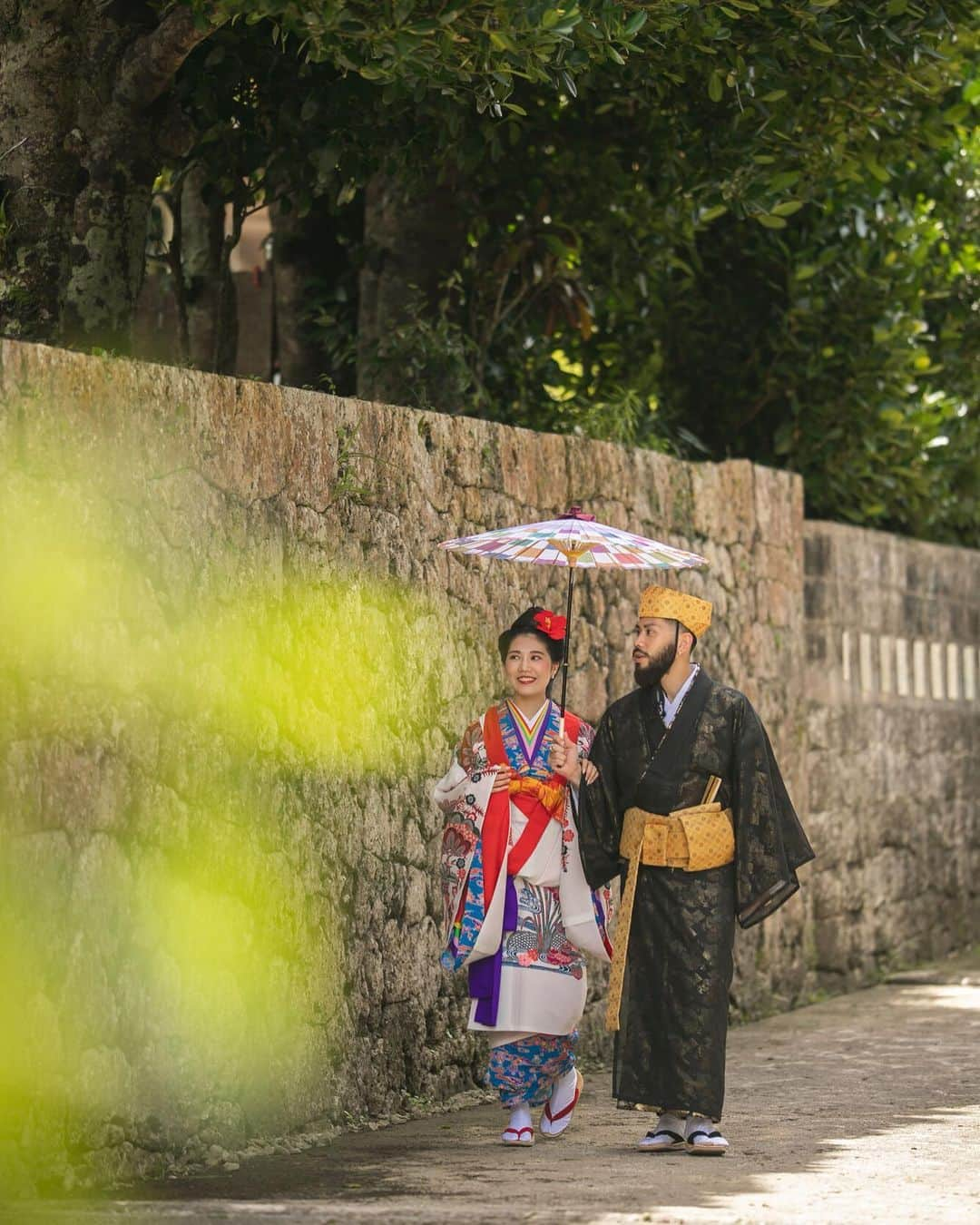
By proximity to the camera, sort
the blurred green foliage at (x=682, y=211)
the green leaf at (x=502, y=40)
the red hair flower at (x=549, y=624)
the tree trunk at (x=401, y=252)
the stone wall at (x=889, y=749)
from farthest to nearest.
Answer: the stone wall at (x=889, y=749), the tree trunk at (x=401, y=252), the blurred green foliage at (x=682, y=211), the green leaf at (x=502, y=40), the red hair flower at (x=549, y=624)

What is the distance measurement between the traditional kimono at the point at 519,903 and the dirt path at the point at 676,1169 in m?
0.32

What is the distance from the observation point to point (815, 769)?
1123cm

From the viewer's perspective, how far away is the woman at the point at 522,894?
6895mm

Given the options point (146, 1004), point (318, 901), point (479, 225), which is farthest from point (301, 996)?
point (479, 225)

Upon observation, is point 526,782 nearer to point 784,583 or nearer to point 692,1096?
point 692,1096

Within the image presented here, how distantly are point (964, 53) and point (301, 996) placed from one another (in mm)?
5993

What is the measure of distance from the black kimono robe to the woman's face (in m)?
0.36

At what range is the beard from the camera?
22.6ft

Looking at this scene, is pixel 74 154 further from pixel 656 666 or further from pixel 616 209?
pixel 616 209

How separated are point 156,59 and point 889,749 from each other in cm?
603

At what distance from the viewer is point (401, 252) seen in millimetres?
11078

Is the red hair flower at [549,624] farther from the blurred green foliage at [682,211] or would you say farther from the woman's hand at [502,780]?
the blurred green foliage at [682,211]

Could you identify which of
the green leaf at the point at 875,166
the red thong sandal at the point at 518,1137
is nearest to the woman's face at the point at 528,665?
the red thong sandal at the point at 518,1137

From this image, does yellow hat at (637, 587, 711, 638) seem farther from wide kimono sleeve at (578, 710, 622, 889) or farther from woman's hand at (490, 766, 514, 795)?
woman's hand at (490, 766, 514, 795)
